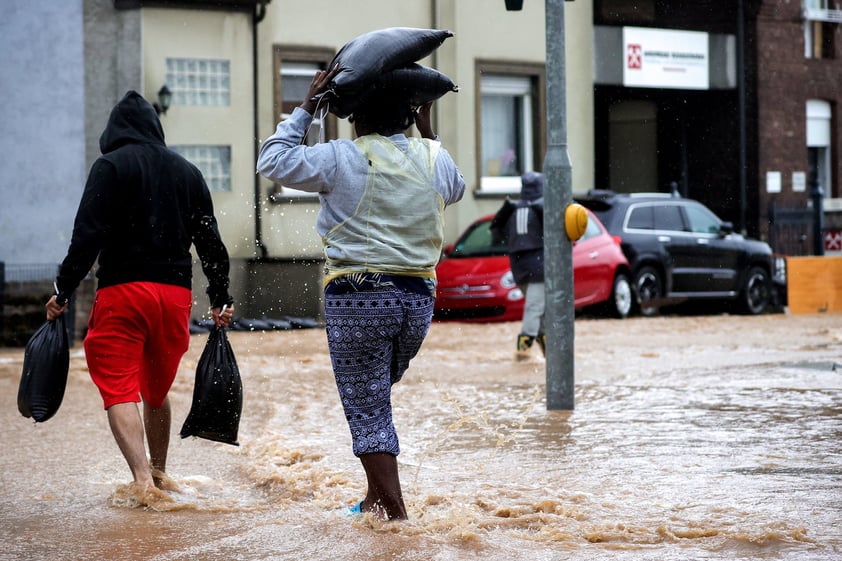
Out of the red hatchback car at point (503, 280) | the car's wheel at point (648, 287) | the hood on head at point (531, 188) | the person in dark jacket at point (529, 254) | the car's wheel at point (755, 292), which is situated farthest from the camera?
Answer: the car's wheel at point (755, 292)

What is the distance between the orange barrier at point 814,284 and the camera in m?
22.8

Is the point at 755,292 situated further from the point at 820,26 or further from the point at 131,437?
the point at 131,437

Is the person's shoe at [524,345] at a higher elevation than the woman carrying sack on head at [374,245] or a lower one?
lower

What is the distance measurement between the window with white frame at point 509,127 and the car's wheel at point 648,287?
14.3 feet

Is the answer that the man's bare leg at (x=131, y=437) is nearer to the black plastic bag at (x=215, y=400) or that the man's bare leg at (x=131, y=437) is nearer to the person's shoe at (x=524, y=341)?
the black plastic bag at (x=215, y=400)

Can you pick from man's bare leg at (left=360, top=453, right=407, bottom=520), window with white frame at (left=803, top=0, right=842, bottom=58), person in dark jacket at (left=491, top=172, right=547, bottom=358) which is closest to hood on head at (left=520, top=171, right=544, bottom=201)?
person in dark jacket at (left=491, top=172, right=547, bottom=358)

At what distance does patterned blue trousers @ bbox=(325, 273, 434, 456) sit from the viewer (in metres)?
5.27

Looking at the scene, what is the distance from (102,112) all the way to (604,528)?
1598 cm

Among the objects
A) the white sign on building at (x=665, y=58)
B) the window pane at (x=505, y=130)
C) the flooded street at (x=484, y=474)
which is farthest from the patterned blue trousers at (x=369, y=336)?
the white sign on building at (x=665, y=58)

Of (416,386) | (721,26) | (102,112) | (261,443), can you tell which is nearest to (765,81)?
(721,26)

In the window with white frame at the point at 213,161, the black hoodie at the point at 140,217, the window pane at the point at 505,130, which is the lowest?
the black hoodie at the point at 140,217

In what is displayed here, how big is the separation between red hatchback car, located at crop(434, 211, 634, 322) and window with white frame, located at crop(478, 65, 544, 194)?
490 centimetres

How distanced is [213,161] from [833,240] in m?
12.5

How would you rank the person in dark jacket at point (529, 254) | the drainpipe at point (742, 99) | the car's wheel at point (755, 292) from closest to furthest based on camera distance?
the person in dark jacket at point (529, 254) → the car's wheel at point (755, 292) → the drainpipe at point (742, 99)
